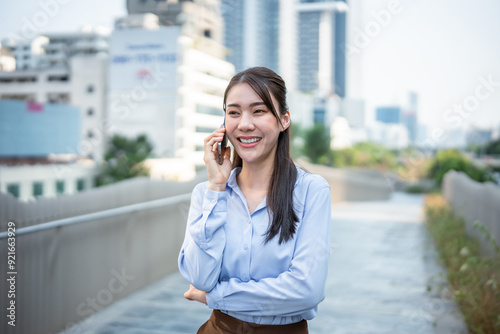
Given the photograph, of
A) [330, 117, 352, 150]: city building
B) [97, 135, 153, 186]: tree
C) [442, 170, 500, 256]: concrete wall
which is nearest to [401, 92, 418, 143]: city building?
[330, 117, 352, 150]: city building

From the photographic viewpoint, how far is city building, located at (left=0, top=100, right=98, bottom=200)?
199 ft

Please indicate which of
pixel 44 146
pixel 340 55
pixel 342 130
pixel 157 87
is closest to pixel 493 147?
→ pixel 44 146

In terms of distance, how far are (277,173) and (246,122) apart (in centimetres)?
23

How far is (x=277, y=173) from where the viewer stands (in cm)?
194

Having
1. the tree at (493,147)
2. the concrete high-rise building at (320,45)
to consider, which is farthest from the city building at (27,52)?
the tree at (493,147)

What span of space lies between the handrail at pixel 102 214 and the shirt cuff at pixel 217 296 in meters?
2.14

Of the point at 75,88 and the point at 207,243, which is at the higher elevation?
the point at 75,88

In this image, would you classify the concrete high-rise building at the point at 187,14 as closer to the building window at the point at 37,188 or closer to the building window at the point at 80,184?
the building window at the point at 80,184

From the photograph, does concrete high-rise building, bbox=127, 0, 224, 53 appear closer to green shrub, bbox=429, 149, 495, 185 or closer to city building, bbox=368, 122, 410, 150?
city building, bbox=368, 122, 410, 150

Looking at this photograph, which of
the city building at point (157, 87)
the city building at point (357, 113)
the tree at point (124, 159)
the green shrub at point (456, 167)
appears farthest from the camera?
the city building at point (357, 113)

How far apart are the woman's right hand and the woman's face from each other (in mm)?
55

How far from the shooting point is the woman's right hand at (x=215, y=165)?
1898 millimetres

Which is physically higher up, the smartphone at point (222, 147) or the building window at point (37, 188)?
the smartphone at point (222, 147)

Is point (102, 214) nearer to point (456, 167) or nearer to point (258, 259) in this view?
point (258, 259)
